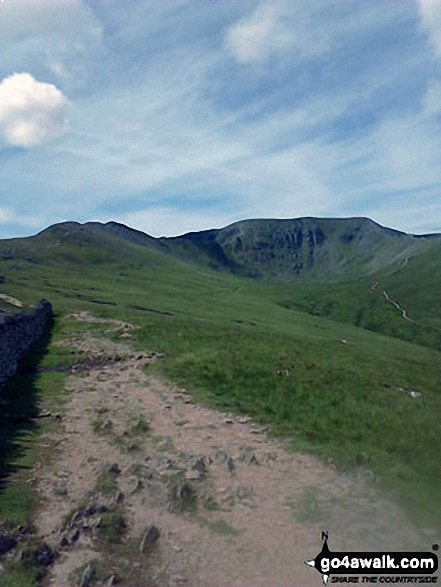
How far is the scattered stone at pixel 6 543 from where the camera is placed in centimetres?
1457

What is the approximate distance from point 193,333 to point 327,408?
97.4 ft

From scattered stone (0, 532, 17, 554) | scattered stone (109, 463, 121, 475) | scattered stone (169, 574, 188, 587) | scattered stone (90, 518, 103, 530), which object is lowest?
scattered stone (169, 574, 188, 587)

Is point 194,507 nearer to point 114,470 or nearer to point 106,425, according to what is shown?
point 114,470

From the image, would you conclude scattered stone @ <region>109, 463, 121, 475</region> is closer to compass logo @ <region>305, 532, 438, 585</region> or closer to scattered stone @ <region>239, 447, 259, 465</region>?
scattered stone @ <region>239, 447, 259, 465</region>

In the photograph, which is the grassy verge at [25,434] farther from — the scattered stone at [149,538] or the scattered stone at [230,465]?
the scattered stone at [230,465]

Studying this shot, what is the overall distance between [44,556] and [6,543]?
129 centimetres

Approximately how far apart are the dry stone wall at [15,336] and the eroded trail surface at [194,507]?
37.8 ft

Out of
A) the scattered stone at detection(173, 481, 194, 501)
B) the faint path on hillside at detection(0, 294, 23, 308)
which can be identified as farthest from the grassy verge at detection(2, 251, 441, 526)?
the faint path on hillside at detection(0, 294, 23, 308)

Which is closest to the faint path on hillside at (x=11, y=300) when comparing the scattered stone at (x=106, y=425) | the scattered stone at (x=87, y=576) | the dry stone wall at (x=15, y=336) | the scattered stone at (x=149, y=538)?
the dry stone wall at (x=15, y=336)

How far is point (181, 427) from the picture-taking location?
86.6 ft

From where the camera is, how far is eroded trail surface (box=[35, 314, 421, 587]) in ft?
47.0

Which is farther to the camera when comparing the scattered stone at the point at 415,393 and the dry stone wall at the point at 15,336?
the scattered stone at the point at 415,393

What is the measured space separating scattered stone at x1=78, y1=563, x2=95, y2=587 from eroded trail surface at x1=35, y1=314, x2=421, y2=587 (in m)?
0.03

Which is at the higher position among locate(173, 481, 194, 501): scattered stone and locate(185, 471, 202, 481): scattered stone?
locate(173, 481, 194, 501): scattered stone
